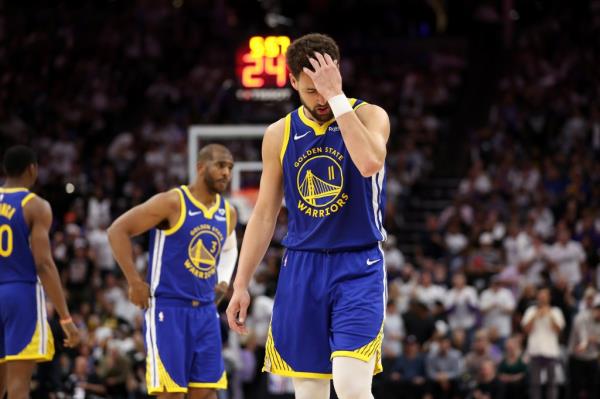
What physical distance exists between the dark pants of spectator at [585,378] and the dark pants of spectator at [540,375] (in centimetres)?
30

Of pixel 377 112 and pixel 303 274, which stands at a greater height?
pixel 377 112

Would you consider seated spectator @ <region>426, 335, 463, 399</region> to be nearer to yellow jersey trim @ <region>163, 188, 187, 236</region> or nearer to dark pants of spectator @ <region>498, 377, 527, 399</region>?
dark pants of spectator @ <region>498, 377, 527, 399</region>

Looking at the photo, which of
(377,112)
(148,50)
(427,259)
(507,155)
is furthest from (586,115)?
(377,112)

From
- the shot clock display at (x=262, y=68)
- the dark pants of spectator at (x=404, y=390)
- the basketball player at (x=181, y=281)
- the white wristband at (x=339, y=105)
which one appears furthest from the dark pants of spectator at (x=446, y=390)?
the white wristband at (x=339, y=105)

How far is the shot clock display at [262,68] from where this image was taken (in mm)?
14594

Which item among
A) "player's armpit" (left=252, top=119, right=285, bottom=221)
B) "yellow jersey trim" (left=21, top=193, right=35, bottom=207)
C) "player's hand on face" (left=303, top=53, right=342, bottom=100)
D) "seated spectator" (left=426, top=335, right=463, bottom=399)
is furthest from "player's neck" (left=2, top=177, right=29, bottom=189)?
"seated spectator" (left=426, top=335, right=463, bottom=399)

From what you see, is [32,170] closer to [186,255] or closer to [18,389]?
[186,255]

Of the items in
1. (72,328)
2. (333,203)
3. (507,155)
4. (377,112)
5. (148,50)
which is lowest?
(72,328)

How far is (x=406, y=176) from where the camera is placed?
23.2m

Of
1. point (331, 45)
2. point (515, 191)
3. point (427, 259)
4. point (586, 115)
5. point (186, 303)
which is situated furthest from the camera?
point (586, 115)

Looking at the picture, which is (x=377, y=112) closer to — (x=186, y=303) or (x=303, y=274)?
(x=303, y=274)

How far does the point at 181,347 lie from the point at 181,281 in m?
0.49

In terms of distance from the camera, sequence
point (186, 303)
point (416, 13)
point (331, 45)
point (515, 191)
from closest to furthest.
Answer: point (331, 45) → point (186, 303) → point (515, 191) → point (416, 13)

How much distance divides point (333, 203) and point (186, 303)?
2857mm
